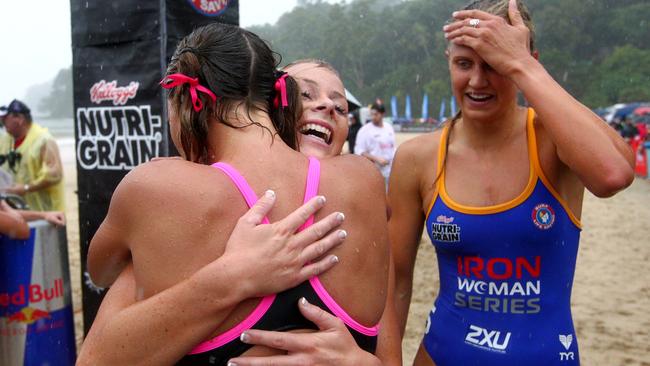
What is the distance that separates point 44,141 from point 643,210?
11.1m

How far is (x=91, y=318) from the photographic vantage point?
4.07 metres

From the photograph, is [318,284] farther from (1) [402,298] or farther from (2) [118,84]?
(2) [118,84]

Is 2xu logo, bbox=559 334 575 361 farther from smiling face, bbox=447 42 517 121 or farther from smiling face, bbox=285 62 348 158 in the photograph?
smiling face, bbox=285 62 348 158

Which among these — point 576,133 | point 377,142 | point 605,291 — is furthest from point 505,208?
point 377,142

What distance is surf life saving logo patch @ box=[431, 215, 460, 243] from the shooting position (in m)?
2.11

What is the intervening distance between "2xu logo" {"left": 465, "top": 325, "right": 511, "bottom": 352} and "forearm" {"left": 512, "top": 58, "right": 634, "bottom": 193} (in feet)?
1.97

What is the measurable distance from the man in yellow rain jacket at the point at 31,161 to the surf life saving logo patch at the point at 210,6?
3.11 meters

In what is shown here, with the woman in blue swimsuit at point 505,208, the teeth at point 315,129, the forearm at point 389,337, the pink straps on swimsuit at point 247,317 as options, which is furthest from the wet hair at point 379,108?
the pink straps on swimsuit at point 247,317

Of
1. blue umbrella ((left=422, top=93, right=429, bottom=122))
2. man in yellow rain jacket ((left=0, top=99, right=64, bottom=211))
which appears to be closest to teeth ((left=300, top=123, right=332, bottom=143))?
man in yellow rain jacket ((left=0, top=99, right=64, bottom=211))

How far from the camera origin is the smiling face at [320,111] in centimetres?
203

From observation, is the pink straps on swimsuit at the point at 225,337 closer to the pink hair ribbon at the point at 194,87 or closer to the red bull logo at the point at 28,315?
the pink hair ribbon at the point at 194,87

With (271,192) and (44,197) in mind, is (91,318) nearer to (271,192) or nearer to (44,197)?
(44,197)


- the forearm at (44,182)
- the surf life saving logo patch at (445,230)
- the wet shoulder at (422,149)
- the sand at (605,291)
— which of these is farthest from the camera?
the forearm at (44,182)

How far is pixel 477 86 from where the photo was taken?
208 cm
